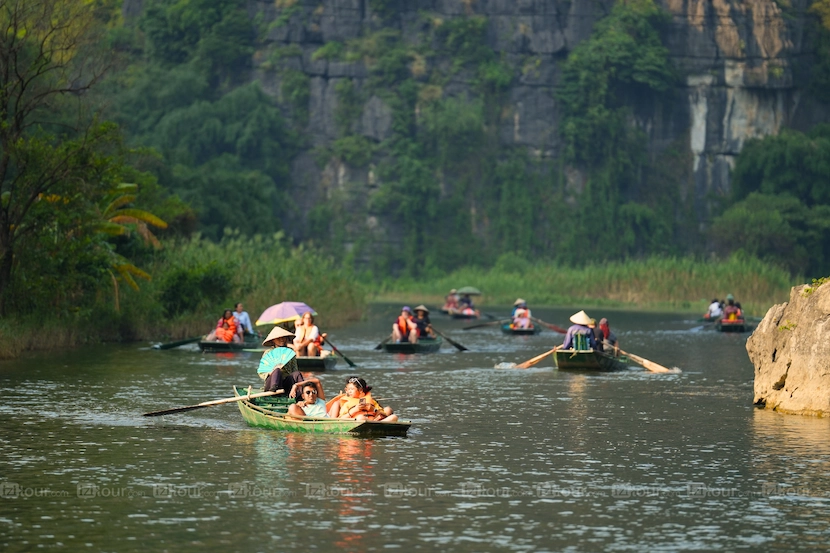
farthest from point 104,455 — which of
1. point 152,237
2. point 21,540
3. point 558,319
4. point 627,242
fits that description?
point 627,242

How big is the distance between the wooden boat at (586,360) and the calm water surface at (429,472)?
2.14 meters

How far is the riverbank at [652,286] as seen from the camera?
233 ft

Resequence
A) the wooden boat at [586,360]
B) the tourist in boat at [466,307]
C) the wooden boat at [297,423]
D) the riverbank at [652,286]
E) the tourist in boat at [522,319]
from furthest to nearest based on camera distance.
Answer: the riverbank at [652,286]
the tourist in boat at [466,307]
the tourist in boat at [522,319]
the wooden boat at [586,360]
the wooden boat at [297,423]

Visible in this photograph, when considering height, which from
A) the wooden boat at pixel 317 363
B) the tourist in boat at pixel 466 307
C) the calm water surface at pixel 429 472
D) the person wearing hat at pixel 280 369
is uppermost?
the person wearing hat at pixel 280 369

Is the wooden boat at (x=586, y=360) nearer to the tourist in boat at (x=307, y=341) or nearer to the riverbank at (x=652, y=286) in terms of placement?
the tourist in boat at (x=307, y=341)

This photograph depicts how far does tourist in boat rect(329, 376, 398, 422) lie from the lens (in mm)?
21906

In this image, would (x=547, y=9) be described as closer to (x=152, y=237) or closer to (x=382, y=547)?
(x=152, y=237)

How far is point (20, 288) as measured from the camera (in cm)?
3725

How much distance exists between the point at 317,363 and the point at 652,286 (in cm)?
4080

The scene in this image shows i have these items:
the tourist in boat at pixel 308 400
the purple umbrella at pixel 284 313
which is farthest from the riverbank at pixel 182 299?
the tourist in boat at pixel 308 400

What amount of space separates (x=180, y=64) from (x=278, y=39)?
274 inches

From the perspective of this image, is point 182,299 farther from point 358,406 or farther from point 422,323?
point 358,406

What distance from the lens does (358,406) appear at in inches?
865

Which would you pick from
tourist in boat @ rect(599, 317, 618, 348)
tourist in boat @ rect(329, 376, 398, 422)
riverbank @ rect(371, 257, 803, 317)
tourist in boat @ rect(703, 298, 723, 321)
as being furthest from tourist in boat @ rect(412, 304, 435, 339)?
riverbank @ rect(371, 257, 803, 317)
